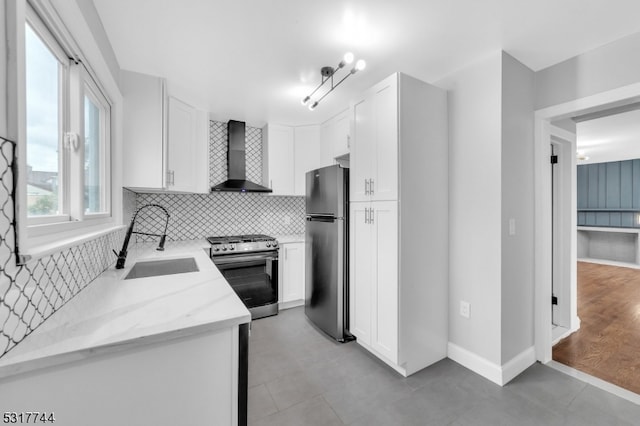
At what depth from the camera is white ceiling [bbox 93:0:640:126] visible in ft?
4.93

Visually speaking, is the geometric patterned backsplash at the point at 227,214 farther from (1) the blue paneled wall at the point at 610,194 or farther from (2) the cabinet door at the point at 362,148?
(1) the blue paneled wall at the point at 610,194

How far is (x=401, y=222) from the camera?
6.41 ft

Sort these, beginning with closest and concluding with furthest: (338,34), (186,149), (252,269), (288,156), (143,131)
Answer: (338,34)
(143,131)
(186,149)
(252,269)
(288,156)

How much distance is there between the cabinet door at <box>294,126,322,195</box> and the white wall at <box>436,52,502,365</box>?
175 cm

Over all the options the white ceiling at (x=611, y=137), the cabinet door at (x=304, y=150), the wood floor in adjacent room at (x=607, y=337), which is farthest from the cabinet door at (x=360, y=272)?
the white ceiling at (x=611, y=137)

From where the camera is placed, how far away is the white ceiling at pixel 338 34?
1502 millimetres

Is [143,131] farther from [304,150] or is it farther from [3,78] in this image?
[304,150]

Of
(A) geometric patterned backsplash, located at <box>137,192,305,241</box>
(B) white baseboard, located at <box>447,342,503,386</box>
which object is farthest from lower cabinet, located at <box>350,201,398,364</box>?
(A) geometric patterned backsplash, located at <box>137,192,305,241</box>

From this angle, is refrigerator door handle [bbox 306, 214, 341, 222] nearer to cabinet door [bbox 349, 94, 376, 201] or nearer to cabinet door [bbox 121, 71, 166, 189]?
cabinet door [bbox 349, 94, 376, 201]

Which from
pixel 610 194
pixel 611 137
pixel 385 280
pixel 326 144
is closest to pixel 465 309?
pixel 385 280

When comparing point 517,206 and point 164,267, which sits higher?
point 517,206

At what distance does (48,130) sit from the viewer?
1185mm

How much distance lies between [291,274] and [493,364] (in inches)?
86.4

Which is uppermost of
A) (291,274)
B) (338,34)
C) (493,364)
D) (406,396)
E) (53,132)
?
(338,34)
